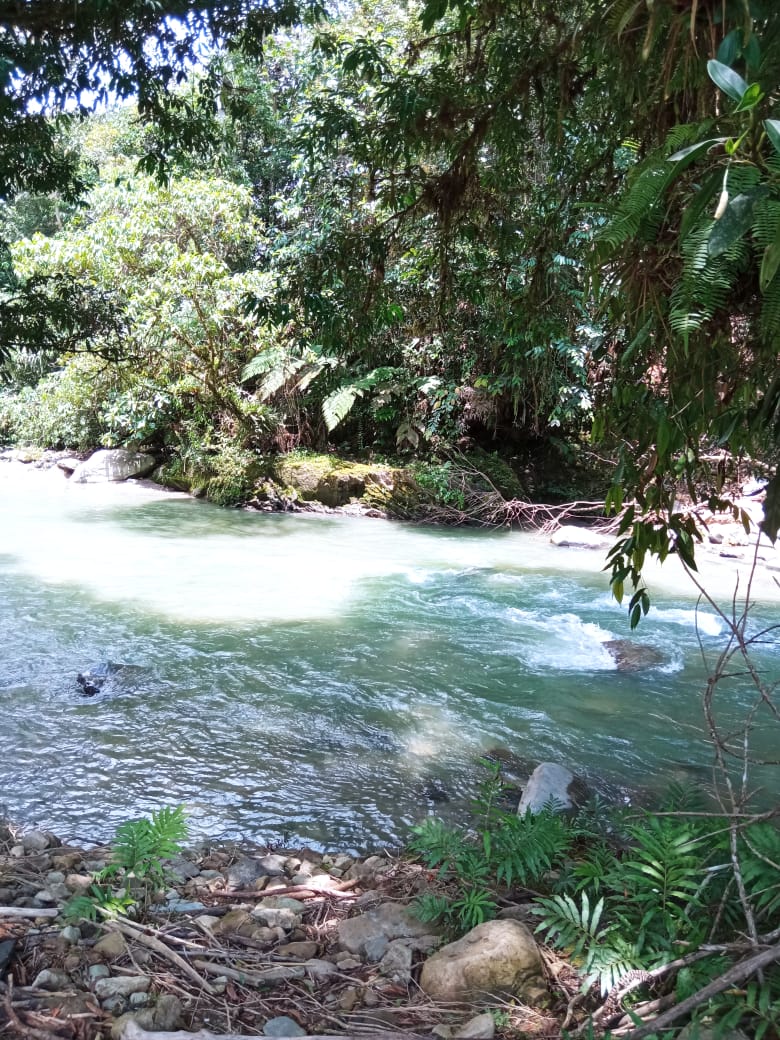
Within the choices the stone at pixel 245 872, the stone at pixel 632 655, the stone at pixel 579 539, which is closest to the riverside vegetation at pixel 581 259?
the stone at pixel 245 872

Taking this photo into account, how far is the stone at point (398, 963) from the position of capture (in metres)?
2.16

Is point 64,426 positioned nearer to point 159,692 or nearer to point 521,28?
point 159,692

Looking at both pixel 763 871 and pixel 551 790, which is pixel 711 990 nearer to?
pixel 763 871

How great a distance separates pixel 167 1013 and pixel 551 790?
2.15 metres

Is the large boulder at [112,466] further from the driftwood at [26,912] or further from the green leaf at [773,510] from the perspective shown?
the green leaf at [773,510]

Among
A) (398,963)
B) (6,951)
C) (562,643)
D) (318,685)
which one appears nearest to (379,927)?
(398,963)

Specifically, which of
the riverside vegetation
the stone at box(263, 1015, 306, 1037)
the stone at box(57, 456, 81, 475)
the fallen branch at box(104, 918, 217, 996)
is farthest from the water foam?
the stone at box(57, 456, 81, 475)

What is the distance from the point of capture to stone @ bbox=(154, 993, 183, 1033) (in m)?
1.86

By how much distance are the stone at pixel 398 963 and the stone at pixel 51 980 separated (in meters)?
0.86

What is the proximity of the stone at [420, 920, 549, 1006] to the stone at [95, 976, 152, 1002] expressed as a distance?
A: 2.45 feet

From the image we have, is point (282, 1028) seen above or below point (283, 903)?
above

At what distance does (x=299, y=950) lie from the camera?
91.8 inches

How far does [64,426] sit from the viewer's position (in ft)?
59.9

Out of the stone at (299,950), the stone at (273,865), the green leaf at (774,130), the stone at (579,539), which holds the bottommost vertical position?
the stone at (273,865)
